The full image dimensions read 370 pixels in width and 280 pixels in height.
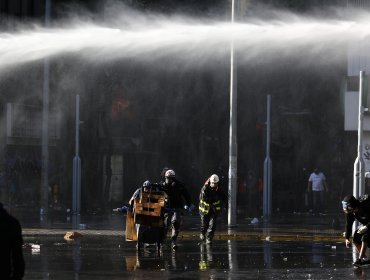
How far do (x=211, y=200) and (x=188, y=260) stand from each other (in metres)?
4.69

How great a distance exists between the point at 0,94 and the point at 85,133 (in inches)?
170

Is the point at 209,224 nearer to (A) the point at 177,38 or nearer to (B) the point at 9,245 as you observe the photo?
(A) the point at 177,38

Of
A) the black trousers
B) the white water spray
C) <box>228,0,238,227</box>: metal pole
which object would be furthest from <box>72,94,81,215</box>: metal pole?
the black trousers

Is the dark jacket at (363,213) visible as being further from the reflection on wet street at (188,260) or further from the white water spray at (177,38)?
the white water spray at (177,38)

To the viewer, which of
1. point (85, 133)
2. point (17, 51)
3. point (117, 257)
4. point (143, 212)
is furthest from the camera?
point (85, 133)

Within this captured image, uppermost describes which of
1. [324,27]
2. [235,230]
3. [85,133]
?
[324,27]

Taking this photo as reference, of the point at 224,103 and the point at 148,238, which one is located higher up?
the point at 224,103

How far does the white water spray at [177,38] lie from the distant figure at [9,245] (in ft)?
44.9

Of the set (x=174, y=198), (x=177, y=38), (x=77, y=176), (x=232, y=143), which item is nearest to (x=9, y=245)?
(x=174, y=198)

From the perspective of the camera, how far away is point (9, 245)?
916 centimetres

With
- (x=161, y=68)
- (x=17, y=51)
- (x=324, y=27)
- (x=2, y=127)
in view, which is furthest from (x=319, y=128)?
(x=17, y=51)

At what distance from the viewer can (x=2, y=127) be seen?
3906 cm

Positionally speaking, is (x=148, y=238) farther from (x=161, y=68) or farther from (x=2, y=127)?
(x=161, y=68)

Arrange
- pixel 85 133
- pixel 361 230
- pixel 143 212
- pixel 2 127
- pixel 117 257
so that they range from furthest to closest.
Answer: pixel 85 133 → pixel 2 127 → pixel 143 212 → pixel 117 257 → pixel 361 230
